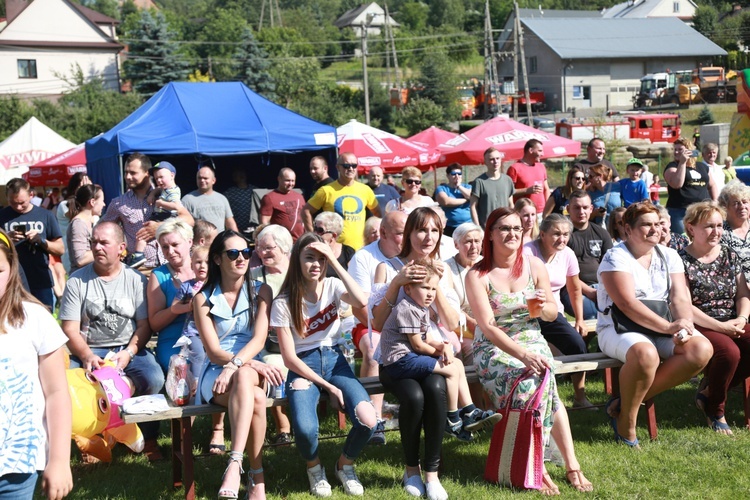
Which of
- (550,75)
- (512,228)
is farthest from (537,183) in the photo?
(550,75)

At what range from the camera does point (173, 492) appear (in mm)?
4383

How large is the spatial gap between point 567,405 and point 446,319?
1649 mm

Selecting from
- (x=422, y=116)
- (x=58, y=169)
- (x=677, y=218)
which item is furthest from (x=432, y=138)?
Answer: (x=422, y=116)

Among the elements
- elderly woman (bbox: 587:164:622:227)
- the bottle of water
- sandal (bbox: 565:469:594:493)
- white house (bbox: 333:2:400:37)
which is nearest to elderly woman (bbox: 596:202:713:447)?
sandal (bbox: 565:469:594:493)

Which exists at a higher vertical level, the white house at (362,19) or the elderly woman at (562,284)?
the white house at (362,19)

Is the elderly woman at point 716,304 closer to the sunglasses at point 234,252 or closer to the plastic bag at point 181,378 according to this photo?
the sunglasses at point 234,252

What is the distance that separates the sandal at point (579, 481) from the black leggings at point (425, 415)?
0.72 m

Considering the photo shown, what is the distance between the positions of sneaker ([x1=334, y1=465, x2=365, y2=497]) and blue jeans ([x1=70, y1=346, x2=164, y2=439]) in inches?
48.8

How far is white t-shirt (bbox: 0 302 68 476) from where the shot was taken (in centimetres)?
262

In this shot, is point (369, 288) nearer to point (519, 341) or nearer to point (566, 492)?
point (519, 341)

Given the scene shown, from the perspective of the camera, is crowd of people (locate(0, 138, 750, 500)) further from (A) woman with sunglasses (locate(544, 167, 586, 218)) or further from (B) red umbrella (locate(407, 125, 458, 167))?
(B) red umbrella (locate(407, 125, 458, 167))

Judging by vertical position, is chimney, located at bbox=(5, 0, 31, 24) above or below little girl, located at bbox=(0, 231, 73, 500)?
above

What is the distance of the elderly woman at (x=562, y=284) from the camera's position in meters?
5.65

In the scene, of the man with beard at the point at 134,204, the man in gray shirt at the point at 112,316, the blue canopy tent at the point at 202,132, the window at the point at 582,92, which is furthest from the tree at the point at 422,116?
the man in gray shirt at the point at 112,316
